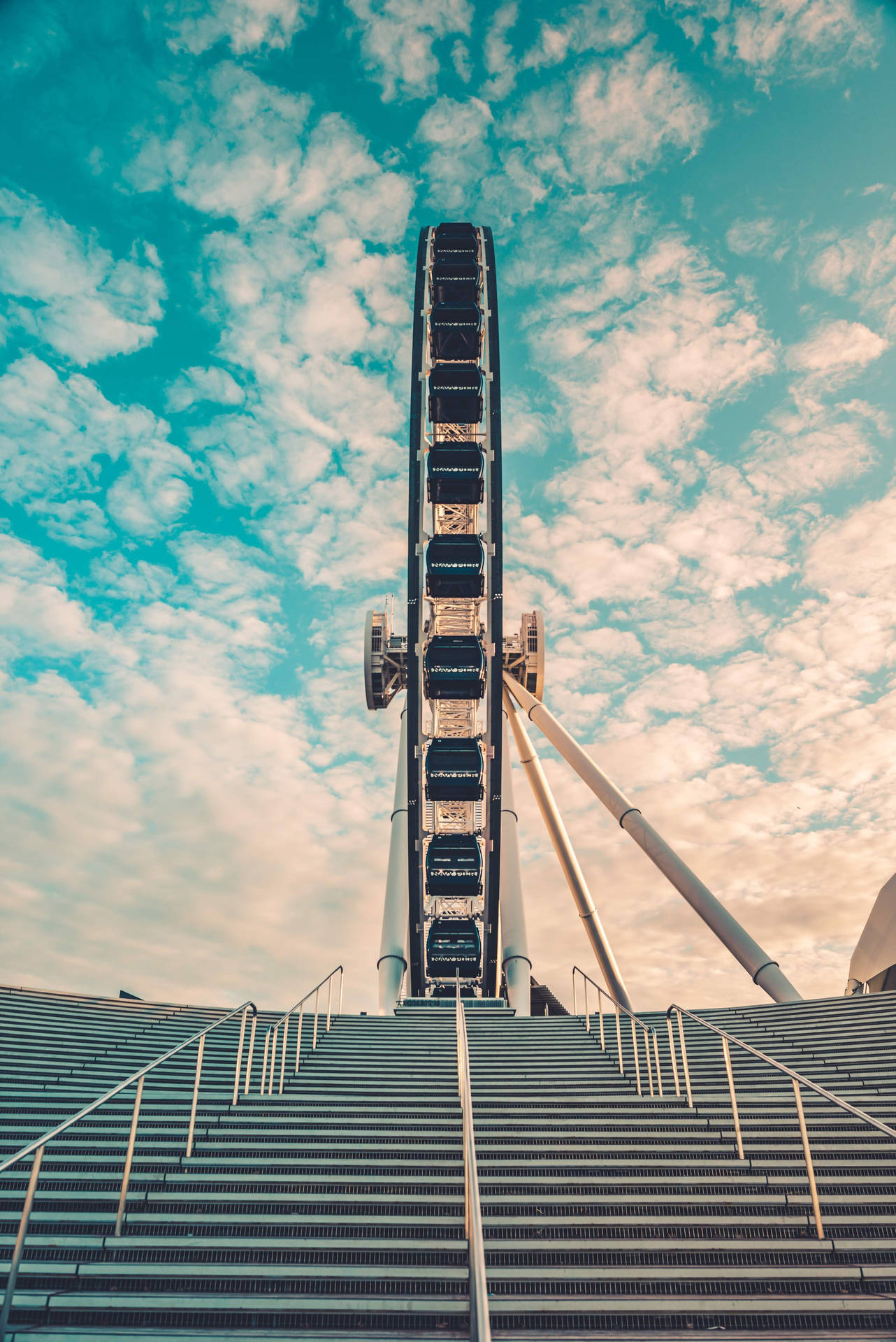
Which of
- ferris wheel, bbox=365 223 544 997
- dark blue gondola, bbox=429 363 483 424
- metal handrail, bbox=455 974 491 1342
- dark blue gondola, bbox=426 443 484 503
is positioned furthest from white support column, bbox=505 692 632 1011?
metal handrail, bbox=455 974 491 1342

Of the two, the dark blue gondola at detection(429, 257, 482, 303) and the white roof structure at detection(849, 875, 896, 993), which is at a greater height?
the dark blue gondola at detection(429, 257, 482, 303)

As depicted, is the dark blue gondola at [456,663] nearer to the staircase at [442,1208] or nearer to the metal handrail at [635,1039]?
the metal handrail at [635,1039]

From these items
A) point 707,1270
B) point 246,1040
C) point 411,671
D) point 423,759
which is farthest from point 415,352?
point 707,1270

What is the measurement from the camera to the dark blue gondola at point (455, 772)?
84.5ft

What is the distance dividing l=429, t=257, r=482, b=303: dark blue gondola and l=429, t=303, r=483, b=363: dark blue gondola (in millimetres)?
420

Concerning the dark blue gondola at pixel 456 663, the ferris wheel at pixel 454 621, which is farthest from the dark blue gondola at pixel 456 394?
the dark blue gondola at pixel 456 663

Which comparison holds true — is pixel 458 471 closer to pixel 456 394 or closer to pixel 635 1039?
pixel 456 394

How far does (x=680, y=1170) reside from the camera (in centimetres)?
614

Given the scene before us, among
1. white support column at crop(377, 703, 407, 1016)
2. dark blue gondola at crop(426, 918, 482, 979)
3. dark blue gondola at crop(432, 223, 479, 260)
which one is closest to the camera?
white support column at crop(377, 703, 407, 1016)

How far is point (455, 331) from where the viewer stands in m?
26.7

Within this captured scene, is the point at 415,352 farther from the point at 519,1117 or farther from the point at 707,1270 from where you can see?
the point at 707,1270

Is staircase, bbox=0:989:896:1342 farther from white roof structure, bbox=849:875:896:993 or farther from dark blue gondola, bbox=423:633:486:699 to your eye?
dark blue gondola, bbox=423:633:486:699

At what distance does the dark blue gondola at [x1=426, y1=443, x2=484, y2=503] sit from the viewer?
83.1 ft

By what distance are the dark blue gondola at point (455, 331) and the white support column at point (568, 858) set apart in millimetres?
11059
